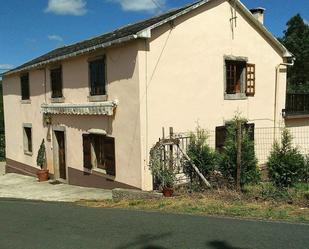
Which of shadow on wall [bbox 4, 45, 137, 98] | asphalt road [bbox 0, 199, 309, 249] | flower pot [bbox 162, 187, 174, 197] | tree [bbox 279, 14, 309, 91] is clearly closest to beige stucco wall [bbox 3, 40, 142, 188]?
shadow on wall [bbox 4, 45, 137, 98]

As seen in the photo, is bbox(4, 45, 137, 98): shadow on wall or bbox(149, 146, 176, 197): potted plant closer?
bbox(149, 146, 176, 197): potted plant

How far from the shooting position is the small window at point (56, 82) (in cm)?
1666

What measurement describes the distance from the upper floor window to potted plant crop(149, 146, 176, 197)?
4543 millimetres

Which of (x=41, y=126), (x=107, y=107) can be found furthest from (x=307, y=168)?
(x=41, y=126)

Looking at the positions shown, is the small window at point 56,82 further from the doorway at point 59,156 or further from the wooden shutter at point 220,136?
the wooden shutter at point 220,136

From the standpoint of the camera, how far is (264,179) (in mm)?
11250

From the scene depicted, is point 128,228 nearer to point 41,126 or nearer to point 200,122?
point 200,122

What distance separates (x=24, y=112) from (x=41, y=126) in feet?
7.91

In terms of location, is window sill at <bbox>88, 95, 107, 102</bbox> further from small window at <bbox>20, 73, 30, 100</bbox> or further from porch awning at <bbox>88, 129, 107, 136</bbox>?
small window at <bbox>20, 73, 30, 100</bbox>

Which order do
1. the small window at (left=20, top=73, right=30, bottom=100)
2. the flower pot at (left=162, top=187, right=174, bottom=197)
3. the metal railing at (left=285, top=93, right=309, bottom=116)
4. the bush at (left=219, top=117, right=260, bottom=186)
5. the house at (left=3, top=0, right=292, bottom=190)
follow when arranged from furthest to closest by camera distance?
1. the small window at (left=20, top=73, right=30, bottom=100)
2. the metal railing at (left=285, top=93, right=309, bottom=116)
3. the house at (left=3, top=0, right=292, bottom=190)
4. the flower pot at (left=162, top=187, right=174, bottom=197)
5. the bush at (left=219, top=117, right=260, bottom=186)

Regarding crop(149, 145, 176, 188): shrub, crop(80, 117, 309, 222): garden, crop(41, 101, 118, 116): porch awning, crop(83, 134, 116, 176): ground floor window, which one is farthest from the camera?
crop(83, 134, 116, 176): ground floor window

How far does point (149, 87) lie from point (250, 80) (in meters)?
5.09

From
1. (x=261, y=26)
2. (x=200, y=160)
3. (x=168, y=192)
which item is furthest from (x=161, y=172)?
(x=261, y=26)

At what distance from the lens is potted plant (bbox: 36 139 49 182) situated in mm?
18312
